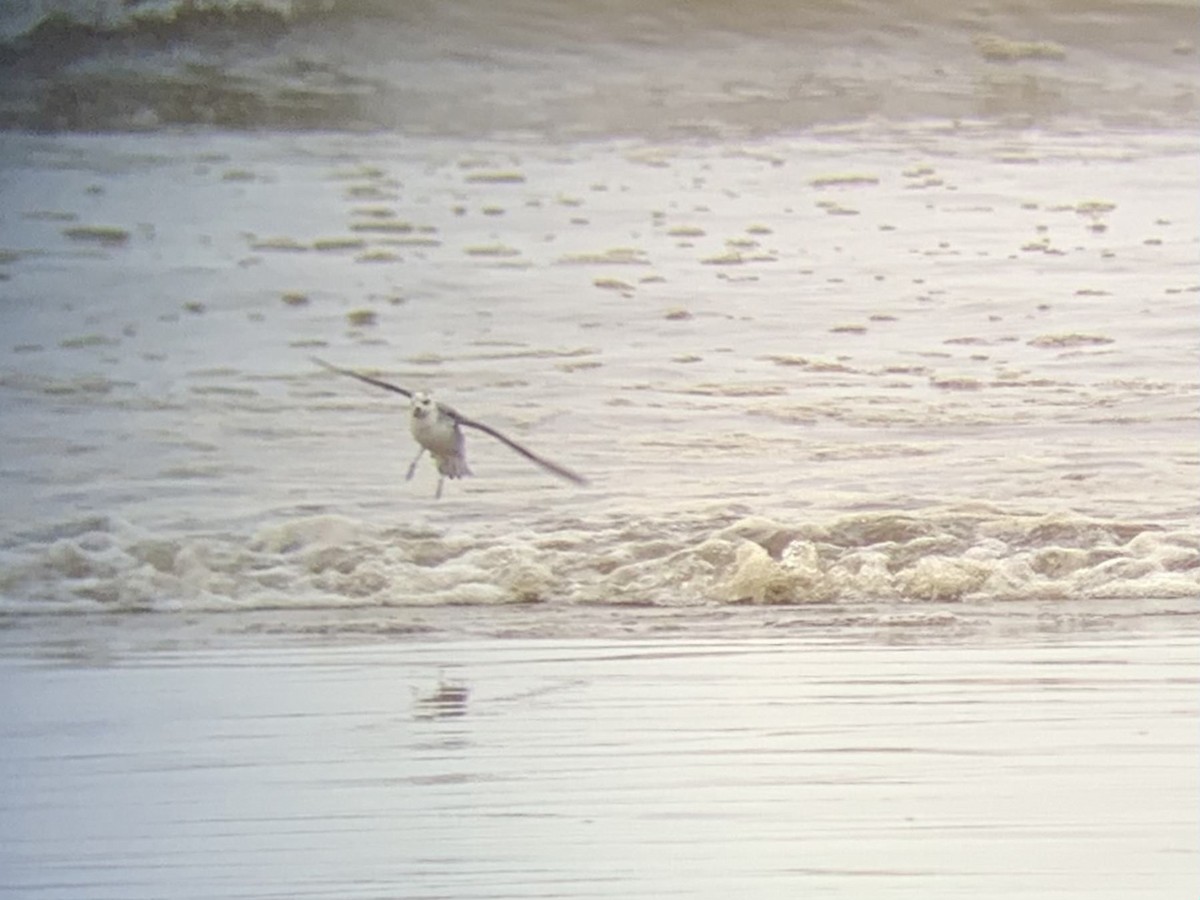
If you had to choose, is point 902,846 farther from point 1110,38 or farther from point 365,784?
point 1110,38

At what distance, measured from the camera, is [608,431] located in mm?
3402

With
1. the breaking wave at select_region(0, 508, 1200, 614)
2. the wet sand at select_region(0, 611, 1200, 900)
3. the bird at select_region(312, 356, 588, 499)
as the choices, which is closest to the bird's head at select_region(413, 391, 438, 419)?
the bird at select_region(312, 356, 588, 499)

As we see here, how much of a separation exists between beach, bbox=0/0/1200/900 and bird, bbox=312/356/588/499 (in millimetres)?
18

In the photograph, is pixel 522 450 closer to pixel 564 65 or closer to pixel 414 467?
pixel 414 467

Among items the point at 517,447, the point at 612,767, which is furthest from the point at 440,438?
the point at 612,767

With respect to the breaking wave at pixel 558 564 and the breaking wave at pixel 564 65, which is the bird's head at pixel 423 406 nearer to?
the breaking wave at pixel 558 564

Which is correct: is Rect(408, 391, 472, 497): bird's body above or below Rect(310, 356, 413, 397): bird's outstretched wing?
below

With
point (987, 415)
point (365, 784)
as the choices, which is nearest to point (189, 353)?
point (365, 784)

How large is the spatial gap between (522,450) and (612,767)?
551mm

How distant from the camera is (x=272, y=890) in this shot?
304 centimetres

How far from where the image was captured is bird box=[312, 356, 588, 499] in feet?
11.0

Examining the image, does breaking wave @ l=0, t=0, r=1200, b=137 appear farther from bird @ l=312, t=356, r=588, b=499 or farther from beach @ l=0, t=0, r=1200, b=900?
bird @ l=312, t=356, r=588, b=499

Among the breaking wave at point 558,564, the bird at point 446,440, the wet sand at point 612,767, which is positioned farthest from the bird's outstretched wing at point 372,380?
the wet sand at point 612,767

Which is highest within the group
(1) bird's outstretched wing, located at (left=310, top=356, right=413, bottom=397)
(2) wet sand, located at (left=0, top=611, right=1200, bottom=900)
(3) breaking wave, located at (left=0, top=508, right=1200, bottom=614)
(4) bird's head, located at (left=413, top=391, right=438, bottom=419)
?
(1) bird's outstretched wing, located at (left=310, top=356, right=413, bottom=397)
